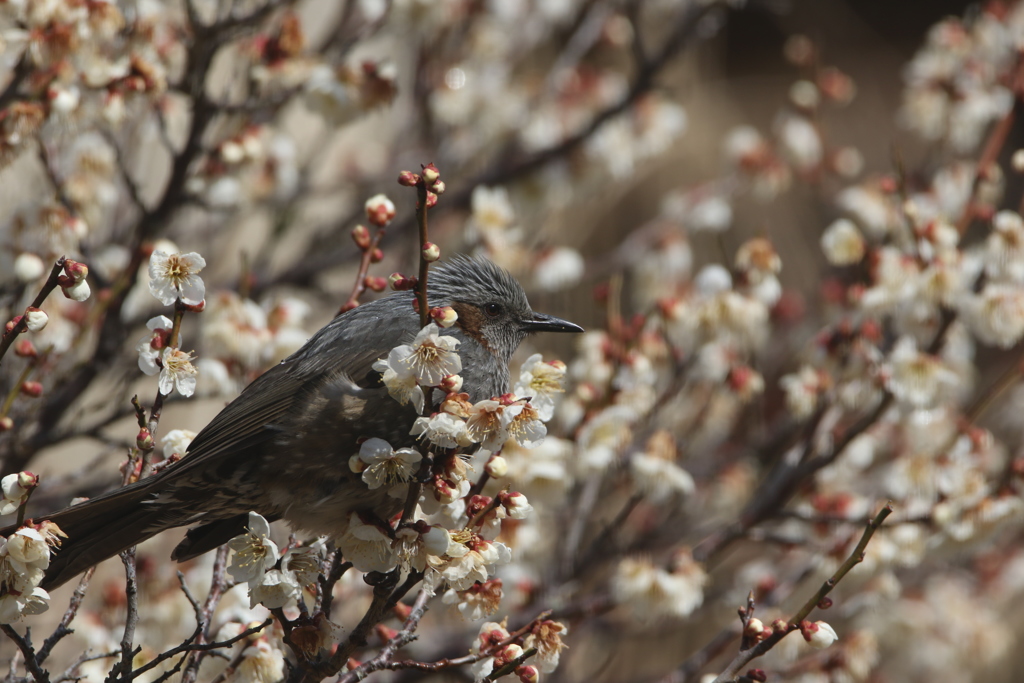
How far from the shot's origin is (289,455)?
241 centimetres

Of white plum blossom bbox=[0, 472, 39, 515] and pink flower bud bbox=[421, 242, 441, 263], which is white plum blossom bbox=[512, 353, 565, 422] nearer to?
pink flower bud bbox=[421, 242, 441, 263]

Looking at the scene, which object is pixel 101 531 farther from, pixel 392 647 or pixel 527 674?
pixel 527 674

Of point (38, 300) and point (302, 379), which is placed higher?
point (302, 379)

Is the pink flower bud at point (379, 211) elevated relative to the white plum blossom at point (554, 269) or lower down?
lower down

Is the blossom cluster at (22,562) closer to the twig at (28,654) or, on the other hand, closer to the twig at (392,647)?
the twig at (28,654)

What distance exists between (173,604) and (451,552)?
1710mm

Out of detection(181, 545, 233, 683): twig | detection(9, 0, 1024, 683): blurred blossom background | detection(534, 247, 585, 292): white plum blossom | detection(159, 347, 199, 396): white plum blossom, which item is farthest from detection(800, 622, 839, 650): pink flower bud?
detection(534, 247, 585, 292): white plum blossom

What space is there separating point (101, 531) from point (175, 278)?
0.73 m

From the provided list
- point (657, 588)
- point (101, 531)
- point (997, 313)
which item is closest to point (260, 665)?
point (101, 531)

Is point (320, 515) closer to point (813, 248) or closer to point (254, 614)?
point (254, 614)

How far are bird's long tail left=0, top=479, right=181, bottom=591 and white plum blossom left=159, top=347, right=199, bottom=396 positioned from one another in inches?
12.9

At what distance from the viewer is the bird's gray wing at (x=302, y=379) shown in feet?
7.93

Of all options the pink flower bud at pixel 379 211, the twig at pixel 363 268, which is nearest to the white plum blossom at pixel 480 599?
the twig at pixel 363 268

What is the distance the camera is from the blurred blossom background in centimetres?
278
